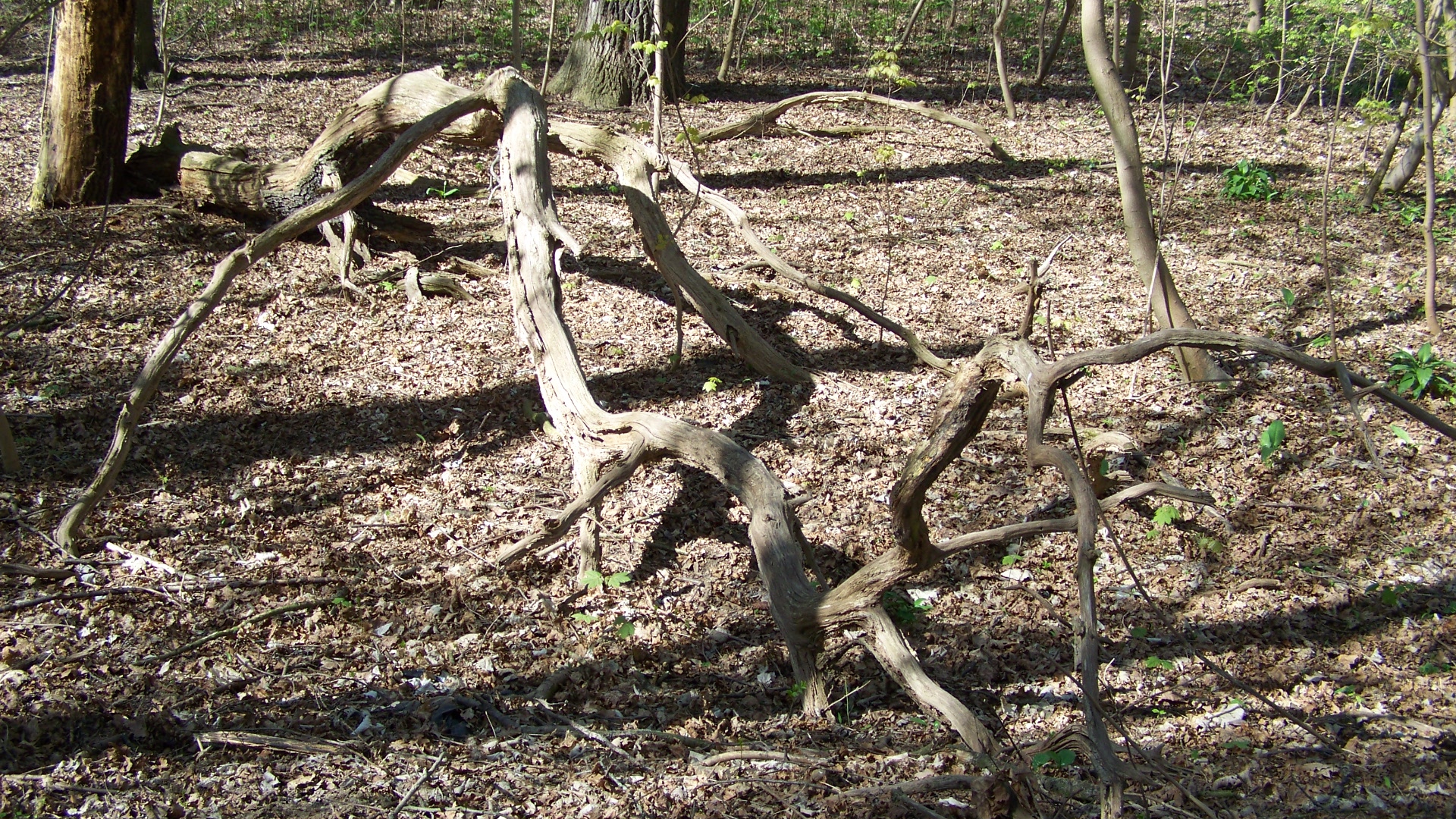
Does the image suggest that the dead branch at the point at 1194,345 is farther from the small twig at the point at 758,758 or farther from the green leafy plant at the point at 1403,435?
the green leafy plant at the point at 1403,435

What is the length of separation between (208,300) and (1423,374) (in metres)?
6.74

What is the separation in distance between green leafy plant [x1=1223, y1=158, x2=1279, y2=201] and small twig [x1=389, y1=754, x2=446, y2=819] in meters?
8.33

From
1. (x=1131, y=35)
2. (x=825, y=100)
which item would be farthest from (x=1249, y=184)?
(x=825, y=100)

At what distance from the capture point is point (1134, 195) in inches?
216

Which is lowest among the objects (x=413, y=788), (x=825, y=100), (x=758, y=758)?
(x=413, y=788)

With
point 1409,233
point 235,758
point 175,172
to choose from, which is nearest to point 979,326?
point 1409,233

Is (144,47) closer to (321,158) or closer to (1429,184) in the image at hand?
(321,158)

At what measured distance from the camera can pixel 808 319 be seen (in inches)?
254

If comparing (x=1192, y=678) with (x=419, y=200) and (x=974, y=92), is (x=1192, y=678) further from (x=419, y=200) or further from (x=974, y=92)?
(x=974, y=92)

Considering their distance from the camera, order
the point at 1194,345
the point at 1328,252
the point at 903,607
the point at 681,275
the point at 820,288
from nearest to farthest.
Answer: the point at 1194,345 → the point at 903,607 → the point at 681,275 → the point at 820,288 → the point at 1328,252

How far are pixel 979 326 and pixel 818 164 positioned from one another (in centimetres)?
340

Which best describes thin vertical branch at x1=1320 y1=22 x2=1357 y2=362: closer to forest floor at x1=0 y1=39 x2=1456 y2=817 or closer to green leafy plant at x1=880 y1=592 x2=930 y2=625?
forest floor at x1=0 y1=39 x2=1456 y2=817

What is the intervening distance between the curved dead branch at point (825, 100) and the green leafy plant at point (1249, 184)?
6.55 feet

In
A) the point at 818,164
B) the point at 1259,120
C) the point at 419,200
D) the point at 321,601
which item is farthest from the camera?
the point at 1259,120
